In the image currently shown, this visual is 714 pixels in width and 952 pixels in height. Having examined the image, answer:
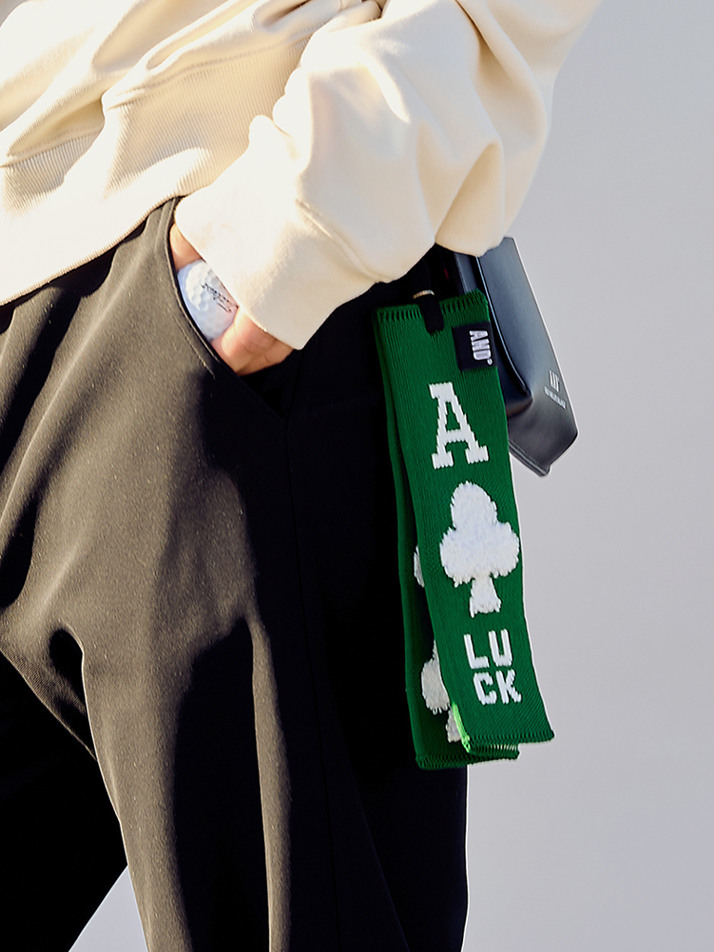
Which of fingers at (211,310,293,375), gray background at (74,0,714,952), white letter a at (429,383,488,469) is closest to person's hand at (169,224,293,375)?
fingers at (211,310,293,375)

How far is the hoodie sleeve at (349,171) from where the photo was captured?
0.66 metres

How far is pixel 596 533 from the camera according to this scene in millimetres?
1729

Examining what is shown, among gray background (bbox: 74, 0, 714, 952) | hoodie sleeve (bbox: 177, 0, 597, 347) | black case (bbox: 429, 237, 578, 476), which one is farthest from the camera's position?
gray background (bbox: 74, 0, 714, 952)

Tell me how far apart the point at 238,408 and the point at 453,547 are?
178mm

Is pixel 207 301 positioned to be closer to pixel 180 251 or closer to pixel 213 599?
pixel 180 251

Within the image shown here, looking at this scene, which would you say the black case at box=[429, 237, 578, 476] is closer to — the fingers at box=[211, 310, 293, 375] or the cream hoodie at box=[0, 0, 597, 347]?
the cream hoodie at box=[0, 0, 597, 347]

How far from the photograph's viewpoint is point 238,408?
Answer: 2.22ft

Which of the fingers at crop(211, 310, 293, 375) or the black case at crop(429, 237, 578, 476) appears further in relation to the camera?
the black case at crop(429, 237, 578, 476)

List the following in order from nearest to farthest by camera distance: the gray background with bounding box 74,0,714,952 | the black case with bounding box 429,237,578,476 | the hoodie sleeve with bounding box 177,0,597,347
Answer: the hoodie sleeve with bounding box 177,0,597,347, the black case with bounding box 429,237,578,476, the gray background with bounding box 74,0,714,952

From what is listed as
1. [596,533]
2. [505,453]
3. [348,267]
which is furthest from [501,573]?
[596,533]

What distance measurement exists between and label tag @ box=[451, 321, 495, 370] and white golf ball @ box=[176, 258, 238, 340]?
0.17 m

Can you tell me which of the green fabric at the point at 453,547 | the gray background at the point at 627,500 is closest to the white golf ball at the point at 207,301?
the green fabric at the point at 453,547

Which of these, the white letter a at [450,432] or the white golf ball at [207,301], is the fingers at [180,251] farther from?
the white letter a at [450,432]

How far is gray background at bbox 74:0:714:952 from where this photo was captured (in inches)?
66.6
